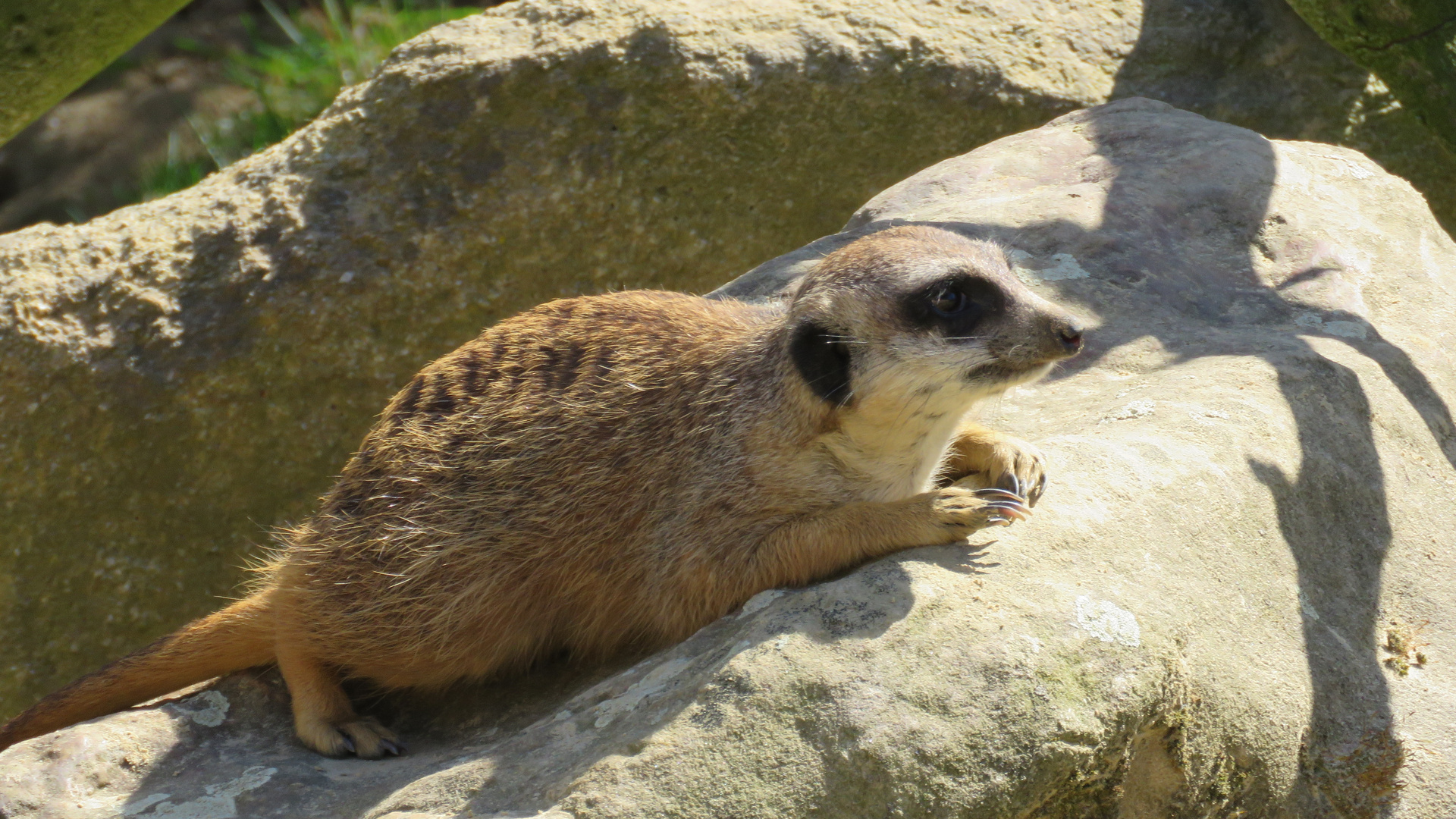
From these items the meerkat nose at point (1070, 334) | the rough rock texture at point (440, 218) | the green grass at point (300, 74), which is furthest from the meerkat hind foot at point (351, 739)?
the green grass at point (300, 74)

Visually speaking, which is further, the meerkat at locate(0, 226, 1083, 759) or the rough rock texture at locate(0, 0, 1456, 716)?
the rough rock texture at locate(0, 0, 1456, 716)

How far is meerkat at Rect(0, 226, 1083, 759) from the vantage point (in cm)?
323

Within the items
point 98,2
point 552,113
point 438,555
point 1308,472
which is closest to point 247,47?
point 552,113

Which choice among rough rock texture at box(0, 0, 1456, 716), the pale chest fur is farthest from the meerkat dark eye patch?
rough rock texture at box(0, 0, 1456, 716)

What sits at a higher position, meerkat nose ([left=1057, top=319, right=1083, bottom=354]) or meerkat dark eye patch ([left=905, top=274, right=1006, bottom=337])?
meerkat dark eye patch ([left=905, top=274, right=1006, bottom=337])

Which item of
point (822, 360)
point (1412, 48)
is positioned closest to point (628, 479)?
point (822, 360)

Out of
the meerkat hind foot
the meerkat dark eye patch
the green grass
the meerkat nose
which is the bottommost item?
the meerkat hind foot

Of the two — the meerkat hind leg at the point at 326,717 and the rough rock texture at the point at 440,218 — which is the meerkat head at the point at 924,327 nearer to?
the meerkat hind leg at the point at 326,717

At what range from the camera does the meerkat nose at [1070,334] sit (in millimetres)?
3148

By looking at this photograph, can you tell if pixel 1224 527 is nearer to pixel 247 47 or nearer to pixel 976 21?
pixel 976 21

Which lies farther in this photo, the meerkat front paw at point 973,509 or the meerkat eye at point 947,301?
the meerkat eye at point 947,301

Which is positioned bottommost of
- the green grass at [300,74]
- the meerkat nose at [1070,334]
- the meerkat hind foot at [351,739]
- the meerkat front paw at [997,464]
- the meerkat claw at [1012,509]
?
the meerkat hind foot at [351,739]

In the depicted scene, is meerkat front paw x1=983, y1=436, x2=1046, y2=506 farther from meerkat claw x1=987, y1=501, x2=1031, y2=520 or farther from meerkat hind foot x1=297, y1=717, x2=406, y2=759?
meerkat hind foot x1=297, y1=717, x2=406, y2=759

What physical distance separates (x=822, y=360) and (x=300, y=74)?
23.4 ft
